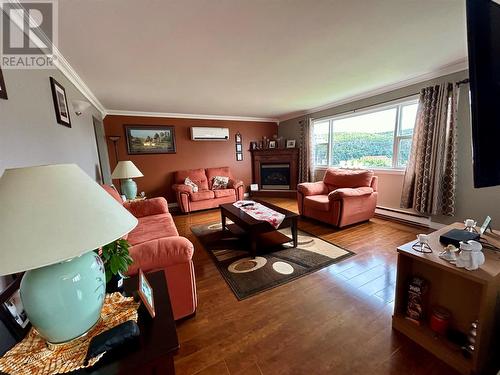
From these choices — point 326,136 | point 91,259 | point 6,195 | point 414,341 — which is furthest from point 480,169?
point 326,136

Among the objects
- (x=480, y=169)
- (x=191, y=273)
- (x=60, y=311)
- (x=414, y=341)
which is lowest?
(x=414, y=341)

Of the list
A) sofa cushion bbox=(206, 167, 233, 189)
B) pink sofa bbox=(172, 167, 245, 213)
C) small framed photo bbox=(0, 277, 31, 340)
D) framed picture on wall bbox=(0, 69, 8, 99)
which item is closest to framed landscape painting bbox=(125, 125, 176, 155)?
pink sofa bbox=(172, 167, 245, 213)

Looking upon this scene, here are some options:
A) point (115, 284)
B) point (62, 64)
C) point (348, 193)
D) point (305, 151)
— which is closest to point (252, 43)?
point (62, 64)

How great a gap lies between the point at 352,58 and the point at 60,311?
3086mm

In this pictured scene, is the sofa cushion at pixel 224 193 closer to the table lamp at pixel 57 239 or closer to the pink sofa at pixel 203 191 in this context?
the pink sofa at pixel 203 191

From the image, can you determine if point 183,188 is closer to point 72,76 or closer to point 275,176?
point 72,76

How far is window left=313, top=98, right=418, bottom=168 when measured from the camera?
132 inches

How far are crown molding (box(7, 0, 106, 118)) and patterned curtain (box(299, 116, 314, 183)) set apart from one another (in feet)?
14.0

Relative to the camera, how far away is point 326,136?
483 centimetres

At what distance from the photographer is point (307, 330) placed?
4.68 feet

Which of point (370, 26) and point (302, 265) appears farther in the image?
point (302, 265)

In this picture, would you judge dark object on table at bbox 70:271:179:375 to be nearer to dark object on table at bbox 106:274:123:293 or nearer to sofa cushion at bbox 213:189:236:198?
dark object on table at bbox 106:274:123:293

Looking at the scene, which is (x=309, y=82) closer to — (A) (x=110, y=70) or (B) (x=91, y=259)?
(A) (x=110, y=70)

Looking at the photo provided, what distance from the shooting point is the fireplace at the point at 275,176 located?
18.3ft
